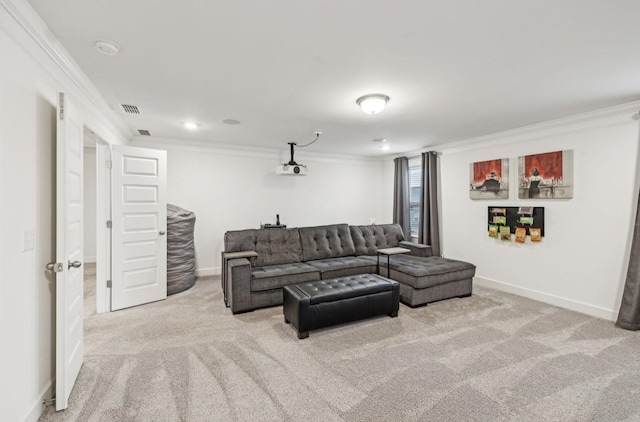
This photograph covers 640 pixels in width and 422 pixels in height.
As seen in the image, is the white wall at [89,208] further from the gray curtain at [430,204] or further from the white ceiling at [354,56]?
the gray curtain at [430,204]

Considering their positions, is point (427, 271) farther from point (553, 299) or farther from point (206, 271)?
point (206, 271)

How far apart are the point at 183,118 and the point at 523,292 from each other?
5.23 m

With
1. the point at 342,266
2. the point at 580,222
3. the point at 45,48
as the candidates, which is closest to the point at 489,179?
the point at 580,222

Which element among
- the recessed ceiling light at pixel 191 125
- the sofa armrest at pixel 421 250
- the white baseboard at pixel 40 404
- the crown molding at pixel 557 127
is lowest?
the white baseboard at pixel 40 404

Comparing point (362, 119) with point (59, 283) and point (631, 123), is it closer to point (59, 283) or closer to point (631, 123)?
point (631, 123)

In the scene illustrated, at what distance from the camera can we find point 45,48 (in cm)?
196

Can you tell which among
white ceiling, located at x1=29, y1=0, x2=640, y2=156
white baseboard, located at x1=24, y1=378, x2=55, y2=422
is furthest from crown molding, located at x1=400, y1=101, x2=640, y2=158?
white baseboard, located at x1=24, y1=378, x2=55, y2=422

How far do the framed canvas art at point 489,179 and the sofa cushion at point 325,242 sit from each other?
2.20m

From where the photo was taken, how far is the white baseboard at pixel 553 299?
11.3 ft

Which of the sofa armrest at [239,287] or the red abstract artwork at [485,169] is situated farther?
the red abstract artwork at [485,169]

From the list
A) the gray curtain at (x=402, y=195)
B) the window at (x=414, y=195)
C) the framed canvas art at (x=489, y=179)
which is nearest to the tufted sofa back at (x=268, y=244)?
the gray curtain at (x=402, y=195)

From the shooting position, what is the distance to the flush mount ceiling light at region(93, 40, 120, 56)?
79.6 inches

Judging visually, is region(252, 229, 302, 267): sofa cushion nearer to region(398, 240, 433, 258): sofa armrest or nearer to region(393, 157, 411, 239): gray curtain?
region(398, 240, 433, 258): sofa armrest

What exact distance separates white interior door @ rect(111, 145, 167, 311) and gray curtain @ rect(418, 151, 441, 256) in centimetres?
434
